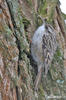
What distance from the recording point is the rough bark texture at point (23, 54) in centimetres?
238

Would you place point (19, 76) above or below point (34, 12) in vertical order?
below

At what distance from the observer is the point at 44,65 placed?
322cm

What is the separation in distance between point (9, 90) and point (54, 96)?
44.8 inches

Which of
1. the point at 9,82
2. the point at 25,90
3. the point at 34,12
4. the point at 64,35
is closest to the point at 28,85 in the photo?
the point at 25,90

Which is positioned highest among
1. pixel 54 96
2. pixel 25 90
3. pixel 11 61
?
pixel 11 61

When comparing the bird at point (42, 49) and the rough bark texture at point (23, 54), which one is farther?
the bird at point (42, 49)

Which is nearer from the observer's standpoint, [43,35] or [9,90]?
[9,90]

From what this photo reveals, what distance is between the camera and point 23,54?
279 cm

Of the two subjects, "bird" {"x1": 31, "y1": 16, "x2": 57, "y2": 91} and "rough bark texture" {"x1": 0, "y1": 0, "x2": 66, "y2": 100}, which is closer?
"rough bark texture" {"x1": 0, "y1": 0, "x2": 66, "y2": 100}

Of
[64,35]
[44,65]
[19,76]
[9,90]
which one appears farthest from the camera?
[64,35]

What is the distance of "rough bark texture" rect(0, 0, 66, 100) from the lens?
7.80 ft

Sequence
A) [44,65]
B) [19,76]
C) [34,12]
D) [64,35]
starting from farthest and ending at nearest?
[64,35] < [34,12] < [44,65] < [19,76]

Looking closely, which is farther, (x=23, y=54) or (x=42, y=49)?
(x=42, y=49)

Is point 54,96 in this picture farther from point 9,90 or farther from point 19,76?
point 9,90
